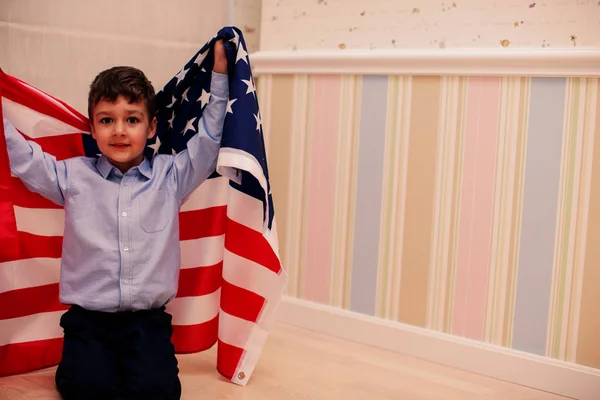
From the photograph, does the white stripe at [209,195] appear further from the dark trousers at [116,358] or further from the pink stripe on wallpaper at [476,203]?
the pink stripe on wallpaper at [476,203]

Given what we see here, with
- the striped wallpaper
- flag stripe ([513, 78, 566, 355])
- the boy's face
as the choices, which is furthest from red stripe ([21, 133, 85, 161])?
flag stripe ([513, 78, 566, 355])

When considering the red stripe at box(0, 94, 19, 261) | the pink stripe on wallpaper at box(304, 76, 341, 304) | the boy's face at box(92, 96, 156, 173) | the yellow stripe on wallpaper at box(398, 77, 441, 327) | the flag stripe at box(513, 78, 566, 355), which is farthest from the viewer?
the pink stripe on wallpaper at box(304, 76, 341, 304)

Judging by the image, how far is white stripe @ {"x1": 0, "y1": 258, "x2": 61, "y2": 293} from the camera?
171cm

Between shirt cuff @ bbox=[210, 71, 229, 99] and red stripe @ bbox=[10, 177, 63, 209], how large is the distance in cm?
52

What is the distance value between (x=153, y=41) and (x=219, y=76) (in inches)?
19.9

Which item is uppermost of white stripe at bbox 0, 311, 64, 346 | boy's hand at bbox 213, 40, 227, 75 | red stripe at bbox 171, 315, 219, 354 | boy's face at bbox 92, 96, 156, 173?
boy's hand at bbox 213, 40, 227, 75

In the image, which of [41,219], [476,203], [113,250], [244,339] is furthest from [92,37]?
[476,203]

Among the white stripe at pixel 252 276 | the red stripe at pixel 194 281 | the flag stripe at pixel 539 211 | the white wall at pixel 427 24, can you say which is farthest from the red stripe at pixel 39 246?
the flag stripe at pixel 539 211

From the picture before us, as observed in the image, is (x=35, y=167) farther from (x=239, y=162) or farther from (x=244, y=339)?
(x=244, y=339)

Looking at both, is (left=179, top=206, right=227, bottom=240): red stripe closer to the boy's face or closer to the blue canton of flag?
the blue canton of flag

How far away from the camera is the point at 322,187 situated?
2.31 metres

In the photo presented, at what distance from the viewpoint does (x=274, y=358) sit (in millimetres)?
2039

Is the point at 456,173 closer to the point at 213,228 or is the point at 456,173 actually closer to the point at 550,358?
the point at 550,358

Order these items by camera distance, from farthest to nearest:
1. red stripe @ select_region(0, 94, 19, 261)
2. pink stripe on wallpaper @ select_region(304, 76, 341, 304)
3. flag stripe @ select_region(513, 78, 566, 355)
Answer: pink stripe on wallpaper @ select_region(304, 76, 341, 304) → flag stripe @ select_region(513, 78, 566, 355) → red stripe @ select_region(0, 94, 19, 261)
